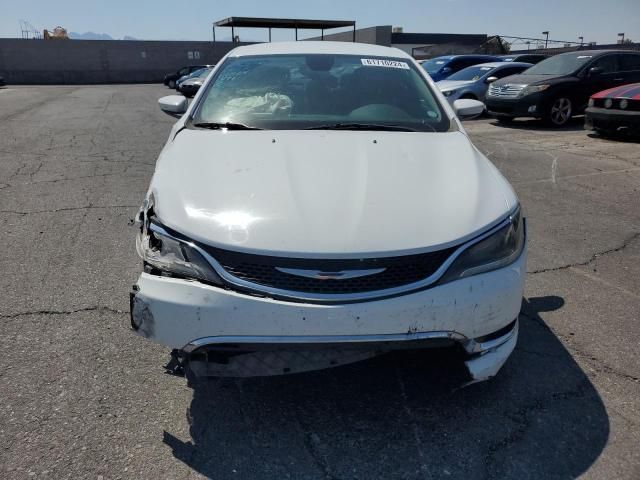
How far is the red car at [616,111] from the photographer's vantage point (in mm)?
8836

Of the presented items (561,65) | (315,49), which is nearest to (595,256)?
→ (315,49)

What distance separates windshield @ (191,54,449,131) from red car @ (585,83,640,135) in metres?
6.80

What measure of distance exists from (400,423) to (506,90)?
10704mm

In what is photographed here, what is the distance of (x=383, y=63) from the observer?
3.83 m

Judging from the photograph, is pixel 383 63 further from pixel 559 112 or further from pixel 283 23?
pixel 283 23

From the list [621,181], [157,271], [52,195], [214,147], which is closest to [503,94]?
[621,181]

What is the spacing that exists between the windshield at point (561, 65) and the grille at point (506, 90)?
100 cm

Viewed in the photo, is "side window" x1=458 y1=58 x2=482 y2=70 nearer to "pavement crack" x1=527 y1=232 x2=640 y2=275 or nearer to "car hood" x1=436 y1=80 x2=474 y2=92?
"car hood" x1=436 y1=80 x2=474 y2=92

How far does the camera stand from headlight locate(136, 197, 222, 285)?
2.10 m

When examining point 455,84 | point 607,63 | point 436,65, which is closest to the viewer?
point 607,63

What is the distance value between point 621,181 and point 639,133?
3.09 meters

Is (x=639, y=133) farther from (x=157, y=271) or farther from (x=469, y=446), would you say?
(x=157, y=271)

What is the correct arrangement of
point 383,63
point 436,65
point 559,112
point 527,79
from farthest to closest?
point 436,65, point 527,79, point 559,112, point 383,63

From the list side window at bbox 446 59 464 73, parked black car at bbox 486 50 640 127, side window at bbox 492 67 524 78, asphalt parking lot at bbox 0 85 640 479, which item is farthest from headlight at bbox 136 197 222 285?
side window at bbox 446 59 464 73
